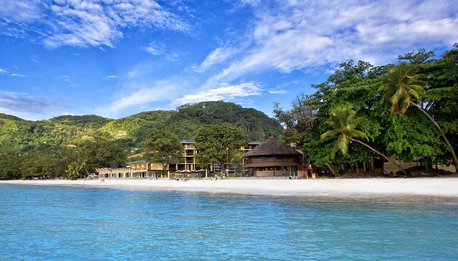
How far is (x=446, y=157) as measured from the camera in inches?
1176

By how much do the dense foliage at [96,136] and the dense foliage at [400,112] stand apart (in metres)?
32.7

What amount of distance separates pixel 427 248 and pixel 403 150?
22808 mm

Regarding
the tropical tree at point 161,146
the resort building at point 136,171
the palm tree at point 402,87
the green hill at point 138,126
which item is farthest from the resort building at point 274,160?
the green hill at point 138,126

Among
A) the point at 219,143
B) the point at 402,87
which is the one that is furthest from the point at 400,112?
the point at 219,143

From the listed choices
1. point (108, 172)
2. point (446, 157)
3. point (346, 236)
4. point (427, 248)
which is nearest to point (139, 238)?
point (346, 236)

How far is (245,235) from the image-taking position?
10945mm

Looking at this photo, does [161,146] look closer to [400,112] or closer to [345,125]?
[345,125]

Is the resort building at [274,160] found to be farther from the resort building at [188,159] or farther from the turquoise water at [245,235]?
the turquoise water at [245,235]

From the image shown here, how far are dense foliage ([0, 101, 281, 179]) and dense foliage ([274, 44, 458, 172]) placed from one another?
1286 inches

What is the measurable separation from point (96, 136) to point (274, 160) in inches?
2664

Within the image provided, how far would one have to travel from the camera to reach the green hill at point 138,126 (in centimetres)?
10756

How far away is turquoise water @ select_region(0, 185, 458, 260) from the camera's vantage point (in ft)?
28.4

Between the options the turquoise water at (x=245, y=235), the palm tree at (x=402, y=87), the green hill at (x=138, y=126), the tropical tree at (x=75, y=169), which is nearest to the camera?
the turquoise water at (x=245, y=235)

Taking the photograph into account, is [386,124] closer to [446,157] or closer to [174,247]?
[446,157]
